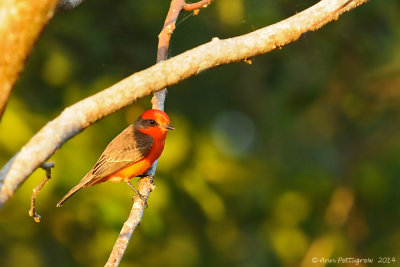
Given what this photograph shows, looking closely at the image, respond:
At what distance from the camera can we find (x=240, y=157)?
8312mm

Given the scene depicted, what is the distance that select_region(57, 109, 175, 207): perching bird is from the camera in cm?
541

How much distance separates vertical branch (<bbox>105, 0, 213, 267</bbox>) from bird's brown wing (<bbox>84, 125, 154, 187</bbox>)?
0.54 feet

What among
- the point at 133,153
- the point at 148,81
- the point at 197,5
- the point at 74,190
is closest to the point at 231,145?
the point at 133,153

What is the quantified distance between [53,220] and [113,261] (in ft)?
11.9

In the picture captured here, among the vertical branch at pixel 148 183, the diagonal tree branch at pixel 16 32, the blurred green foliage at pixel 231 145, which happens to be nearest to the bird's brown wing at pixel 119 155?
the vertical branch at pixel 148 183

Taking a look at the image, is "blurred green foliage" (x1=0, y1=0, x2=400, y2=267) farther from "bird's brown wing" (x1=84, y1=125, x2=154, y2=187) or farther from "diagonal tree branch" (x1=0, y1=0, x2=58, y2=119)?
"diagonal tree branch" (x1=0, y1=0, x2=58, y2=119)

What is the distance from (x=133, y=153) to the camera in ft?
18.0

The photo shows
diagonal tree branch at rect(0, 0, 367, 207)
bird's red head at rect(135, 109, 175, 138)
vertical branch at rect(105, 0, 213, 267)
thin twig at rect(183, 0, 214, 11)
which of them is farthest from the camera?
bird's red head at rect(135, 109, 175, 138)

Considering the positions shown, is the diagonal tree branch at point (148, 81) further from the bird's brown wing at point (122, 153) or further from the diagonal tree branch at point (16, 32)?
the bird's brown wing at point (122, 153)

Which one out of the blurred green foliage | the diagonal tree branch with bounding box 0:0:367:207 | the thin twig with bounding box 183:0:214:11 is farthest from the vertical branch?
the blurred green foliage

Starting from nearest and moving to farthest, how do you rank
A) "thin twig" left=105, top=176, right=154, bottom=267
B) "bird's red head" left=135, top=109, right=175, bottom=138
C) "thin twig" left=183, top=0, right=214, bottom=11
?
1. "thin twig" left=105, top=176, right=154, bottom=267
2. "thin twig" left=183, top=0, right=214, bottom=11
3. "bird's red head" left=135, top=109, right=175, bottom=138

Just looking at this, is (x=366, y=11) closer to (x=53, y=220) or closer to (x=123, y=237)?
(x=53, y=220)

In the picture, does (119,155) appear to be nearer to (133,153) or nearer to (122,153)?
(122,153)

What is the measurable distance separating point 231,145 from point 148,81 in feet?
17.9
